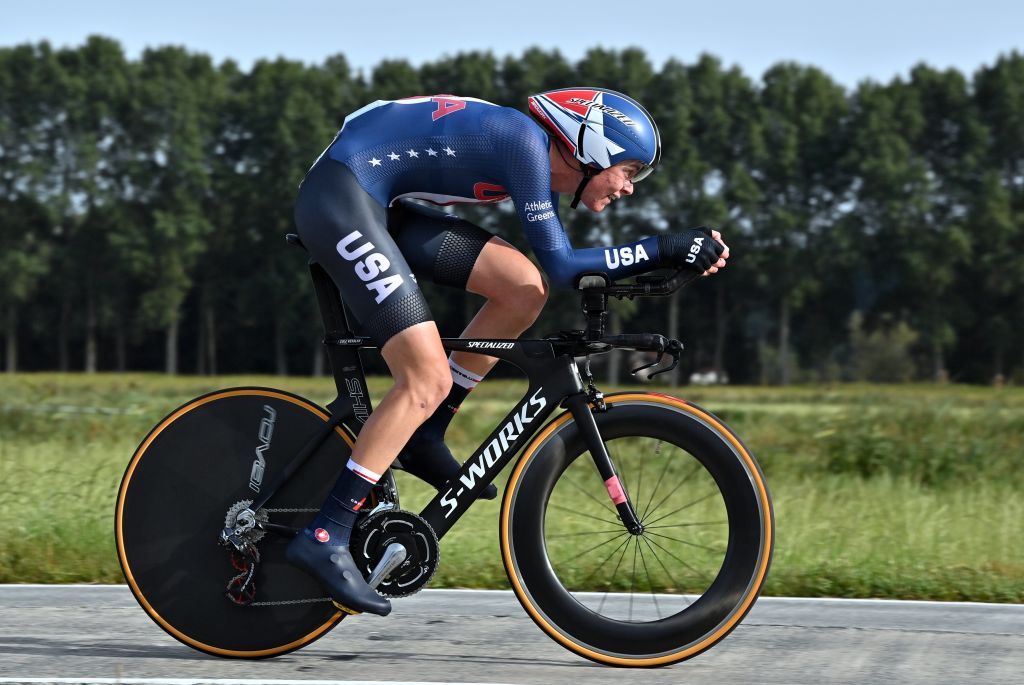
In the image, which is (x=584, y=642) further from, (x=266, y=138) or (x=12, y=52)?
(x=12, y=52)

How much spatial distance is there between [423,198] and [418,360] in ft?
1.74

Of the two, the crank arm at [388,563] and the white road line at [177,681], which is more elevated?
the crank arm at [388,563]

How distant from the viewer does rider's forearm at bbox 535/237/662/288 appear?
13.1ft

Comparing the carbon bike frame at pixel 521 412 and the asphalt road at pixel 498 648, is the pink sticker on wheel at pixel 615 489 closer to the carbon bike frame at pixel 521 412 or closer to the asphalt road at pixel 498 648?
the carbon bike frame at pixel 521 412

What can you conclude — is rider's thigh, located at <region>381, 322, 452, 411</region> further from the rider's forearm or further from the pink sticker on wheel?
the pink sticker on wheel

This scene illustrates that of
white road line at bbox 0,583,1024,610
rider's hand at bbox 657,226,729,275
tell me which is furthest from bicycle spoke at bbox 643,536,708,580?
rider's hand at bbox 657,226,729,275

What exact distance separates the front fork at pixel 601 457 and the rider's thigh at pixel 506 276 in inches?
14.1

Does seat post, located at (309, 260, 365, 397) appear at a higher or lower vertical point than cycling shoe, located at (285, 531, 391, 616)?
higher

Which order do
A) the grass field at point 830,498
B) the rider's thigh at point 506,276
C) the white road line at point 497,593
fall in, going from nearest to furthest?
the rider's thigh at point 506,276, the white road line at point 497,593, the grass field at point 830,498

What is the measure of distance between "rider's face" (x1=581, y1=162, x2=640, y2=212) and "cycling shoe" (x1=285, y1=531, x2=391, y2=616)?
1302 millimetres

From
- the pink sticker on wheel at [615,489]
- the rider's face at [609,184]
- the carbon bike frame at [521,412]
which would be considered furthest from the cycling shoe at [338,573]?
the rider's face at [609,184]

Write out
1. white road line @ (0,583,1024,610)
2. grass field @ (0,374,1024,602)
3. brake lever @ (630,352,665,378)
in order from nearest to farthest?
brake lever @ (630,352,665,378), white road line @ (0,583,1024,610), grass field @ (0,374,1024,602)

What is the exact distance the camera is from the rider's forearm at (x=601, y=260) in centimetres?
399

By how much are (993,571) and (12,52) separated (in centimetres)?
7622
